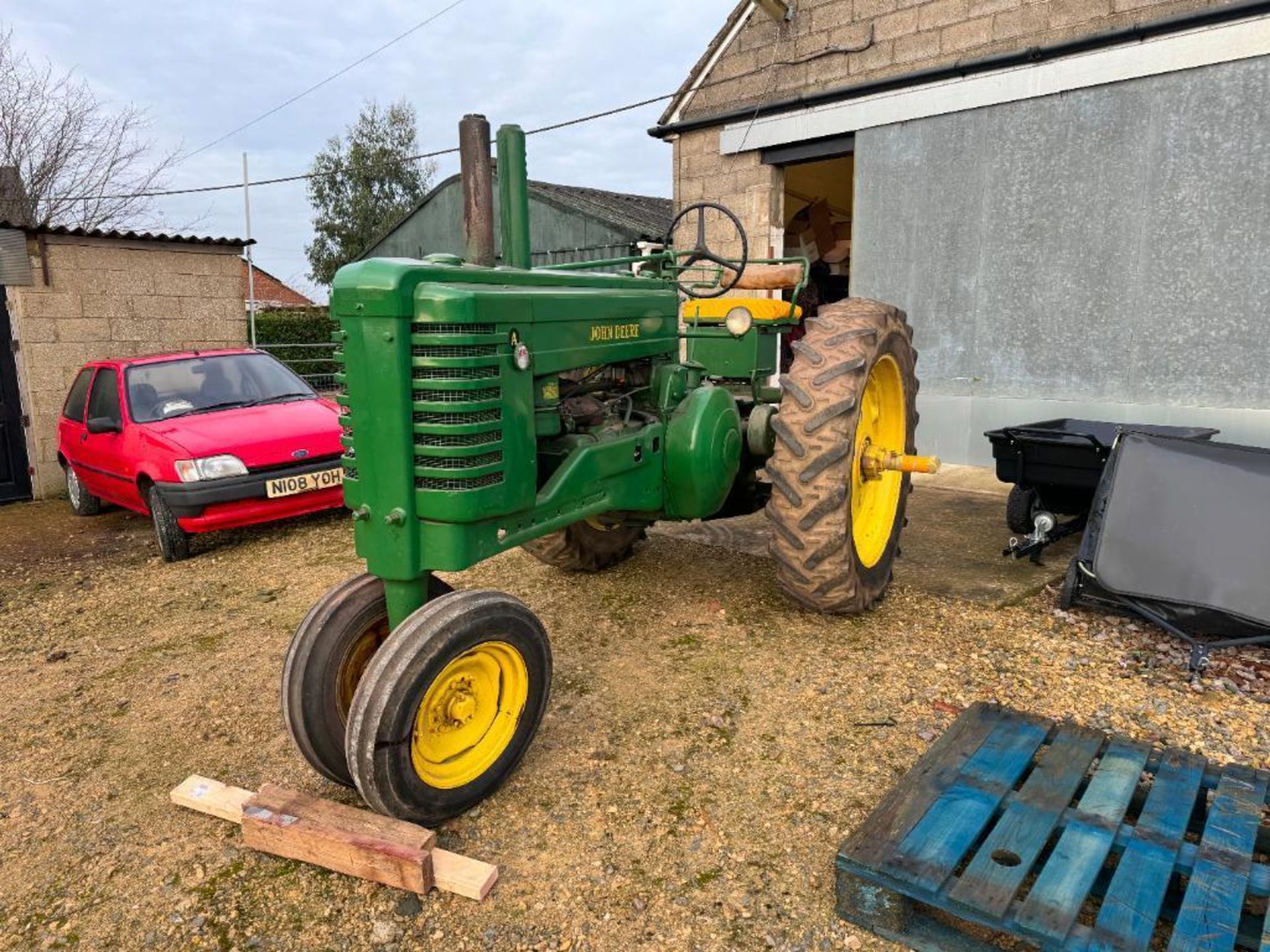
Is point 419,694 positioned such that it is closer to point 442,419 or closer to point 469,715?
point 469,715

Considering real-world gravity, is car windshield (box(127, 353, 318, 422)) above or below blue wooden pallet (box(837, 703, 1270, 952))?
above

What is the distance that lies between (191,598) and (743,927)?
3779 mm

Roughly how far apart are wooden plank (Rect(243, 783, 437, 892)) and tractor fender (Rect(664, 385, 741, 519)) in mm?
1685

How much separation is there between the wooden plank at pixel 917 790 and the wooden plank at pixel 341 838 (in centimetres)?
105

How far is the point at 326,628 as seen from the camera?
2555 millimetres

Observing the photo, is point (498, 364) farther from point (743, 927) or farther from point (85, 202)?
point (85, 202)

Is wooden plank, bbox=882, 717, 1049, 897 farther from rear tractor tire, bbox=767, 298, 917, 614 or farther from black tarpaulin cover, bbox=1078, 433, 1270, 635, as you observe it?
black tarpaulin cover, bbox=1078, 433, 1270, 635

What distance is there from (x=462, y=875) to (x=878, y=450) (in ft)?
8.59

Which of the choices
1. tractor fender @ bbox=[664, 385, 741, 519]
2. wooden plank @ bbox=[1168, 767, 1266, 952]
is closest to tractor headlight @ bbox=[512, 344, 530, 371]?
tractor fender @ bbox=[664, 385, 741, 519]

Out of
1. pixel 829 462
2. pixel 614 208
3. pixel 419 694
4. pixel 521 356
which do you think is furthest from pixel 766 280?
pixel 614 208

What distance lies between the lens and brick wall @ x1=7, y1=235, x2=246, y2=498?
24.6 ft

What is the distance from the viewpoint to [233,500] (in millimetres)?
5379

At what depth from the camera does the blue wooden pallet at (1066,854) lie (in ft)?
6.19

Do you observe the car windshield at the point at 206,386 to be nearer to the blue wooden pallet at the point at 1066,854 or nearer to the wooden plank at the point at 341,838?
the wooden plank at the point at 341,838
